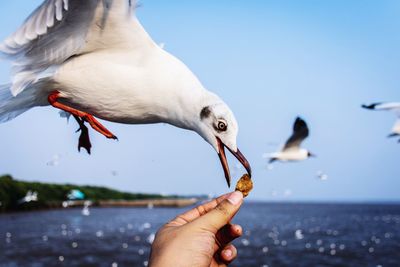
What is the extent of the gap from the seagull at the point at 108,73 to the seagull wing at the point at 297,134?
9.00 meters

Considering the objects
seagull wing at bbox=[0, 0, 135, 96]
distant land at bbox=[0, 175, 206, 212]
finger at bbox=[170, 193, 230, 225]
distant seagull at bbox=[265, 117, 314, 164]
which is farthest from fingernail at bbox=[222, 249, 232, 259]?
distant land at bbox=[0, 175, 206, 212]

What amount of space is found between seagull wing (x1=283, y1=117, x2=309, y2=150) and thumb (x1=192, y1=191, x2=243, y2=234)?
912cm

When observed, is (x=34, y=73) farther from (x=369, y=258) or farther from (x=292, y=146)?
(x=369, y=258)

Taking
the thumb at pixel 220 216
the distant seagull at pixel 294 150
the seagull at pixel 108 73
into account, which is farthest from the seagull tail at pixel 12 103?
the distant seagull at pixel 294 150

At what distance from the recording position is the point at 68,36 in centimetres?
198

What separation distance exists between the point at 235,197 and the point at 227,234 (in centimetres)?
21

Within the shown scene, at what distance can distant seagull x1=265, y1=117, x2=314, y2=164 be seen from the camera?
1167cm

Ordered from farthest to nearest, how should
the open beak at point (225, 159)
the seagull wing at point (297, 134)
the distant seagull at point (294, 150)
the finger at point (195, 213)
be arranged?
the distant seagull at point (294, 150)
the seagull wing at point (297, 134)
the finger at point (195, 213)
the open beak at point (225, 159)

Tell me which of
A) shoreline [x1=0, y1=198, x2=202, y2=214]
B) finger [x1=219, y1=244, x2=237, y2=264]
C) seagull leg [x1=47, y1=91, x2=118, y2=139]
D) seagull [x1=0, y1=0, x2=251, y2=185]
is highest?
seagull [x1=0, y1=0, x2=251, y2=185]

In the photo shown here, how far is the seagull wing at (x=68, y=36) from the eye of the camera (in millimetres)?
1948

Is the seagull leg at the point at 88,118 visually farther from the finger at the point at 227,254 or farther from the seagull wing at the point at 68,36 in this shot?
the finger at the point at 227,254

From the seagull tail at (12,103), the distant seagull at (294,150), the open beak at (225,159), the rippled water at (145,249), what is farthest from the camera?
the rippled water at (145,249)

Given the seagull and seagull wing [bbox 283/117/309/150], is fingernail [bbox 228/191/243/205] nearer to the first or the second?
the seagull

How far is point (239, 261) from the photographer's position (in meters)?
17.9
